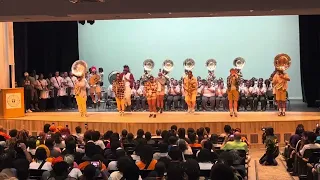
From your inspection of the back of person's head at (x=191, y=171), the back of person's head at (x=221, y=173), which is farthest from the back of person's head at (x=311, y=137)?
the back of person's head at (x=221, y=173)

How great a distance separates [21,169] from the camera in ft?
17.8

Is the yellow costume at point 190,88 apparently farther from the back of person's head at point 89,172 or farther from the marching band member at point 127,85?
the back of person's head at point 89,172

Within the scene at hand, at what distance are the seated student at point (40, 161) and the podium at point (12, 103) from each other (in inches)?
299

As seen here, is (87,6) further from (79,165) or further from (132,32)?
(132,32)

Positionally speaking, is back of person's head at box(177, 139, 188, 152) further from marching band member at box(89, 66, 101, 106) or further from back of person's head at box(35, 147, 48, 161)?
marching band member at box(89, 66, 101, 106)

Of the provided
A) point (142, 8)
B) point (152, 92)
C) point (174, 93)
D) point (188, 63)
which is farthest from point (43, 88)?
point (142, 8)

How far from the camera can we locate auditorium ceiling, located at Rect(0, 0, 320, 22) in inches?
384

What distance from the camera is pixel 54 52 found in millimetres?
17969

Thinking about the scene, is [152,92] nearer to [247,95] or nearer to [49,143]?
[247,95]

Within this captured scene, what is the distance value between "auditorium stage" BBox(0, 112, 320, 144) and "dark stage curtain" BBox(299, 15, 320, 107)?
251 cm

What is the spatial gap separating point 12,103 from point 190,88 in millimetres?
4575

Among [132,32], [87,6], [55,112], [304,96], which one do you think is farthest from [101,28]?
[87,6]

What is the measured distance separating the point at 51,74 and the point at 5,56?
2.42m

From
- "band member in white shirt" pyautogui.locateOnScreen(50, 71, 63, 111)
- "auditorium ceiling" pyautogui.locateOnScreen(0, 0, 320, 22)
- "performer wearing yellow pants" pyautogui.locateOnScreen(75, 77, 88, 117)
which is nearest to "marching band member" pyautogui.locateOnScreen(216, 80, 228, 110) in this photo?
"performer wearing yellow pants" pyautogui.locateOnScreen(75, 77, 88, 117)
